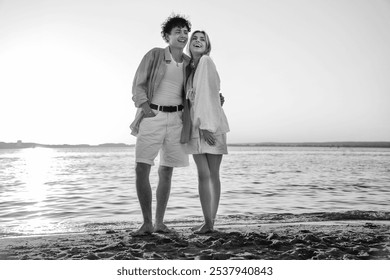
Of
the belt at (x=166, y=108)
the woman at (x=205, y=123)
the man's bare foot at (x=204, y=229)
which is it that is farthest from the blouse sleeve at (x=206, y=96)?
the man's bare foot at (x=204, y=229)

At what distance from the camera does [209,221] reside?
12.3 ft

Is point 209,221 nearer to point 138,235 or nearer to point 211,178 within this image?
point 211,178

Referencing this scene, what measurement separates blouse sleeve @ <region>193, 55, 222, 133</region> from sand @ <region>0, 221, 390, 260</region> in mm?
1029

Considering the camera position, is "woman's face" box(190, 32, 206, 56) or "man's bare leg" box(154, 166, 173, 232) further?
"man's bare leg" box(154, 166, 173, 232)

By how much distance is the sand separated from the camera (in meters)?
2.92

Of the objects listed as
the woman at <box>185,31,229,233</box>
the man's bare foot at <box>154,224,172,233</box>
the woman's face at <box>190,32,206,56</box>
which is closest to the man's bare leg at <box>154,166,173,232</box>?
the man's bare foot at <box>154,224,172,233</box>

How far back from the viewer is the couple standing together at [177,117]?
361cm

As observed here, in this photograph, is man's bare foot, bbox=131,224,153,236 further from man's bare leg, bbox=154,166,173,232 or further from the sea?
the sea

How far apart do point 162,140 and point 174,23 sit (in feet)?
3.77

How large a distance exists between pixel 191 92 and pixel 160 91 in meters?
0.32

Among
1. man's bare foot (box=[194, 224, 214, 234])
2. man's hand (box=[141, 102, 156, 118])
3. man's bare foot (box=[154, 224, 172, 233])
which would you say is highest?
man's hand (box=[141, 102, 156, 118])

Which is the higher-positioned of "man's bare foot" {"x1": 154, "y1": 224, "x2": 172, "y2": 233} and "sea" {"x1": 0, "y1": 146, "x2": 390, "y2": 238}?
"man's bare foot" {"x1": 154, "y1": 224, "x2": 172, "y2": 233}

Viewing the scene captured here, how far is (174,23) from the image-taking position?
12.3 ft

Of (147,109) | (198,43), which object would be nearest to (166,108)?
(147,109)
